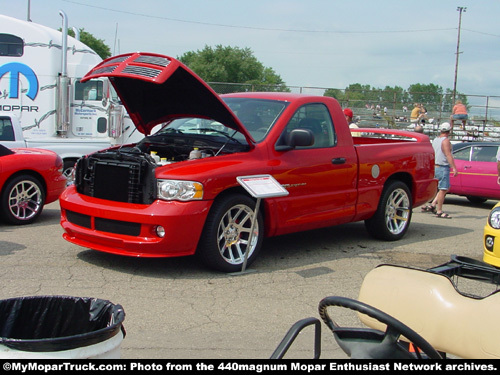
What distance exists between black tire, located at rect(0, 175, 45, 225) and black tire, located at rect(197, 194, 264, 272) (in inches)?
148

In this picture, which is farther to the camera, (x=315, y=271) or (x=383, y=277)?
(x=315, y=271)

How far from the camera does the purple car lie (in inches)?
484

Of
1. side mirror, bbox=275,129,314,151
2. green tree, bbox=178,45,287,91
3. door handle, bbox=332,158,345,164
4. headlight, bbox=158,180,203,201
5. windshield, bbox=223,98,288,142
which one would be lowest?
headlight, bbox=158,180,203,201

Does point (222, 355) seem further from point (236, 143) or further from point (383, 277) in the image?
point (236, 143)

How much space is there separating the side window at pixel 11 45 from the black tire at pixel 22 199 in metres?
6.91

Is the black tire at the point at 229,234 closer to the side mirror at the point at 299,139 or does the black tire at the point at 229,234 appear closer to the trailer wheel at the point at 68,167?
the side mirror at the point at 299,139

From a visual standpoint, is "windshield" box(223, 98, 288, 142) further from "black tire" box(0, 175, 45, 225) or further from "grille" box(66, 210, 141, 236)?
"black tire" box(0, 175, 45, 225)

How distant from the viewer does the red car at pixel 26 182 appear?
8.46 meters

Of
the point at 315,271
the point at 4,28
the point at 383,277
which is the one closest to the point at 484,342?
the point at 383,277

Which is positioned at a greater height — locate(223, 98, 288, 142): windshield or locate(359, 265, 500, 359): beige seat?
locate(223, 98, 288, 142): windshield

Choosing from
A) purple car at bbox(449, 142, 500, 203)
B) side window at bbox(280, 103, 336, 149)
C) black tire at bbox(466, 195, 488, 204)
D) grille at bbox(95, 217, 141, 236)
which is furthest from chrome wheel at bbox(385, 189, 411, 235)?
black tire at bbox(466, 195, 488, 204)

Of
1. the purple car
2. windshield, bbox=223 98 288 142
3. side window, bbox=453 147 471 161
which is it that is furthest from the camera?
side window, bbox=453 147 471 161

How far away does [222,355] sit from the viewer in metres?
4.14
